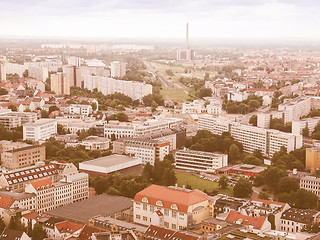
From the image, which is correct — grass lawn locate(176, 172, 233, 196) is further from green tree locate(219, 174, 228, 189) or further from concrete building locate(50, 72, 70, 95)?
concrete building locate(50, 72, 70, 95)

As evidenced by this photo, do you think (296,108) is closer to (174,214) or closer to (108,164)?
(108,164)

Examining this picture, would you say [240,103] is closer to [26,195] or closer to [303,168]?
[303,168]

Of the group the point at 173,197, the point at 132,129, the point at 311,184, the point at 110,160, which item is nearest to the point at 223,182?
the point at 311,184

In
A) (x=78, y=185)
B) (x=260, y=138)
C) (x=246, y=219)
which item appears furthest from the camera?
(x=260, y=138)

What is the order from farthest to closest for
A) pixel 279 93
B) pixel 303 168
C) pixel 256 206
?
pixel 279 93 → pixel 303 168 → pixel 256 206

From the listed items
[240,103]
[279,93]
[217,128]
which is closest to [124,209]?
[217,128]

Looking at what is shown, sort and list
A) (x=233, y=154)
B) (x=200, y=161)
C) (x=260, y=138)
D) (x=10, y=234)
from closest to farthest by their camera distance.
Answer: (x=10, y=234)
(x=200, y=161)
(x=233, y=154)
(x=260, y=138)

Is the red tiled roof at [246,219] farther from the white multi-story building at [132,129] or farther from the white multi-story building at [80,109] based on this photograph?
the white multi-story building at [80,109]
